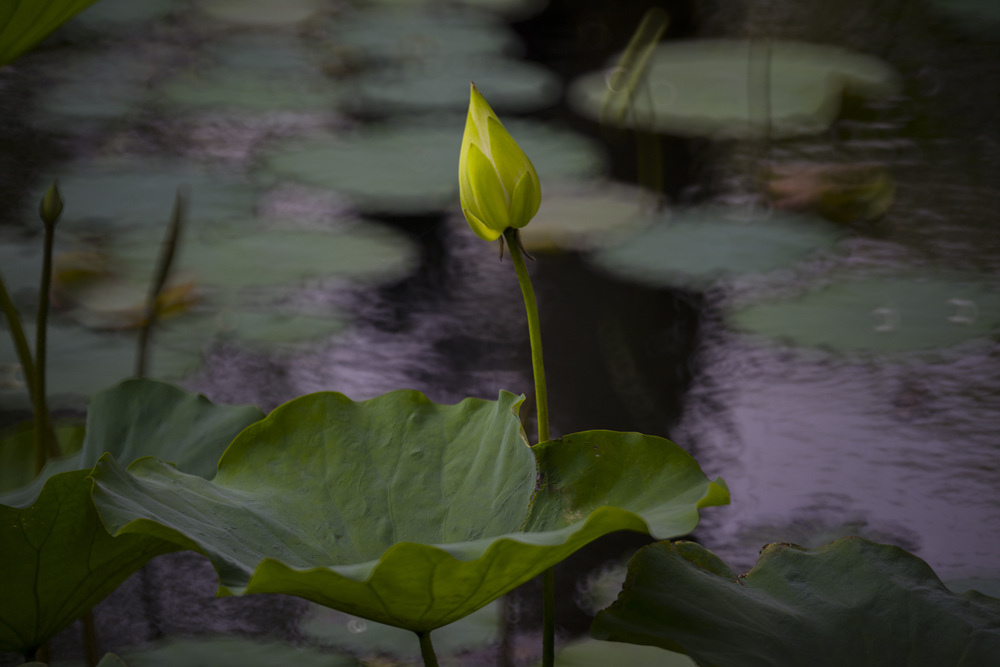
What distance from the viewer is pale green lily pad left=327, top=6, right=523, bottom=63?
3.04 meters

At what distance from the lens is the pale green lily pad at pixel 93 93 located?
2.38 meters

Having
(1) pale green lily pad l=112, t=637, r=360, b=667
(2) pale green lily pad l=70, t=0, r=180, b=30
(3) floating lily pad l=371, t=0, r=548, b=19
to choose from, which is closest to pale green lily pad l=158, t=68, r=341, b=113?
(2) pale green lily pad l=70, t=0, r=180, b=30

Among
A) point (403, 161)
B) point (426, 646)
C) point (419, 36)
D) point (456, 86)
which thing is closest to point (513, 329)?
point (403, 161)

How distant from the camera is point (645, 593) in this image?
55 cm

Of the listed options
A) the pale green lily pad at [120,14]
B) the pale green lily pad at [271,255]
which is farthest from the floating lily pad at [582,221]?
the pale green lily pad at [120,14]

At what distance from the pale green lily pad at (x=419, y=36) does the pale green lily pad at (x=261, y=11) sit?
14 centimetres

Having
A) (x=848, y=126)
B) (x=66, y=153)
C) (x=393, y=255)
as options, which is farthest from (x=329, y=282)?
(x=848, y=126)

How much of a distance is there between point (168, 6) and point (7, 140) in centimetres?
138

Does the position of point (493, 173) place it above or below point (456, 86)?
above

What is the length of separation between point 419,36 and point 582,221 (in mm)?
1780

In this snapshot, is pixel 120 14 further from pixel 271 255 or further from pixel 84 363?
pixel 84 363

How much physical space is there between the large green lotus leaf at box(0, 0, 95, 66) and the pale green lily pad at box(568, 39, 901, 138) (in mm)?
1740

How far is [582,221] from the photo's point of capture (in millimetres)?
1779

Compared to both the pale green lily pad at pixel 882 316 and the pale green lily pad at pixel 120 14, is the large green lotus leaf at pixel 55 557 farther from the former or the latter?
the pale green lily pad at pixel 120 14
